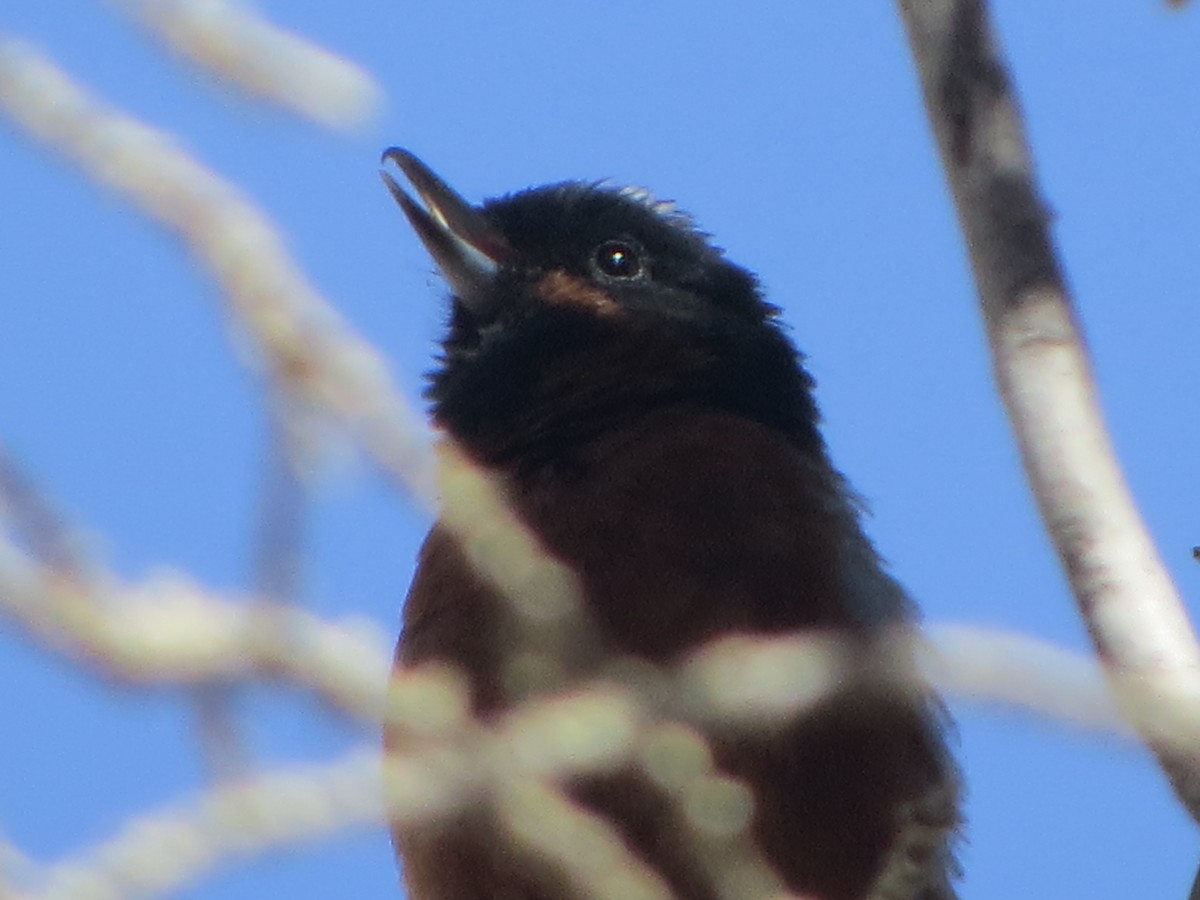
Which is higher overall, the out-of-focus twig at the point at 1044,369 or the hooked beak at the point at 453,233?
the hooked beak at the point at 453,233

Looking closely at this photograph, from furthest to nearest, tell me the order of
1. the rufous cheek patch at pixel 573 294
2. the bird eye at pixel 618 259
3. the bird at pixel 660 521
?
the bird eye at pixel 618 259 < the rufous cheek patch at pixel 573 294 < the bird at pixel 660 521

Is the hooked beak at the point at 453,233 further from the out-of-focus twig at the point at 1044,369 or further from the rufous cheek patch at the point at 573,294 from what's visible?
the out-of-focus twig at the point at 1044,369

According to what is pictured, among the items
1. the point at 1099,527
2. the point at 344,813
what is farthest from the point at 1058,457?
the point at 344,813

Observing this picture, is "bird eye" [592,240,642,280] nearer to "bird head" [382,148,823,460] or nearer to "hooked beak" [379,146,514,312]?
"bird head" [382,148,823,460]

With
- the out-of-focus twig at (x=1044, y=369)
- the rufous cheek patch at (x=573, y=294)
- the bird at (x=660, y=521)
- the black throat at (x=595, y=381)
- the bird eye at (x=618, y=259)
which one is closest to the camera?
the out-of-focus twig at (x=1044, y=369)

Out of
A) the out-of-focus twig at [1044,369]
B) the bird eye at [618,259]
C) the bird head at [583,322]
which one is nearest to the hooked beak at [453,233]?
the bird head at [583,322]

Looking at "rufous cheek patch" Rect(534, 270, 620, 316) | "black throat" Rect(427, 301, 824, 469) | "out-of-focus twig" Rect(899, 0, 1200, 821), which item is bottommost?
"out-of-focus twig" Rect(899, 0, 1200, 821)

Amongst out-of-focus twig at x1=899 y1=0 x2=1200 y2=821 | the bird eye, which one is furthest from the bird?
out-of-focus twig at x1=899 y1=0 x2=1200 y2=821

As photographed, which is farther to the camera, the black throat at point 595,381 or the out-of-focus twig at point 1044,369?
the black throat at point 595,381
